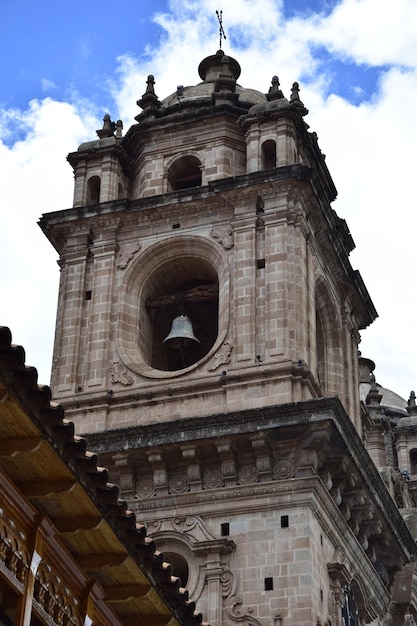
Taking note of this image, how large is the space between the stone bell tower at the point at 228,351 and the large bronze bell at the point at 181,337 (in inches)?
1.4

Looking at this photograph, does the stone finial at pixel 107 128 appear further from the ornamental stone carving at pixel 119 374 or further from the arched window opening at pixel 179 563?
the arched window opening at pixel 179 563

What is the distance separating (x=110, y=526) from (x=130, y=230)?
1836 cm

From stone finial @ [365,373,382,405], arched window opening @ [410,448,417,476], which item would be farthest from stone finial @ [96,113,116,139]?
arched window opening @ [410,448,417,476]

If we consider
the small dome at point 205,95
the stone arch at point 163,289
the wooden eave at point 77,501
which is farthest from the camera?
the small dome at point 205,95

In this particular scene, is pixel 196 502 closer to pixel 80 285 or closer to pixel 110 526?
pixel 80 285

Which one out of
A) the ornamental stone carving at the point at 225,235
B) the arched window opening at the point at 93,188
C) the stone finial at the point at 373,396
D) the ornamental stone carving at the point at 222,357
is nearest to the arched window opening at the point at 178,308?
the ornamental stone carving at the point at 225,235

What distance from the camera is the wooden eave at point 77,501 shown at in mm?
14234

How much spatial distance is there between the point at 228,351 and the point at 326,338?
465 cm

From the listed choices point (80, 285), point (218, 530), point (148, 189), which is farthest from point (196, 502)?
point (148, 189)

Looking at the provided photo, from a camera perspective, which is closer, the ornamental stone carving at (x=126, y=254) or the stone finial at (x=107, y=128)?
the ornamental stone carving at (x=126, y=254)

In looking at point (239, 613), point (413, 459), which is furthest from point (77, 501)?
point (413, 459)

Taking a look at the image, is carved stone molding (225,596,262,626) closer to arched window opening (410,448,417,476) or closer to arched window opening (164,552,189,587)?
arched window opening (164,552,189,587)

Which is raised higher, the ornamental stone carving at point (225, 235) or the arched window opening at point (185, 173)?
the arched window opening at point (185, 173)

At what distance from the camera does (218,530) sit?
27484 mm
